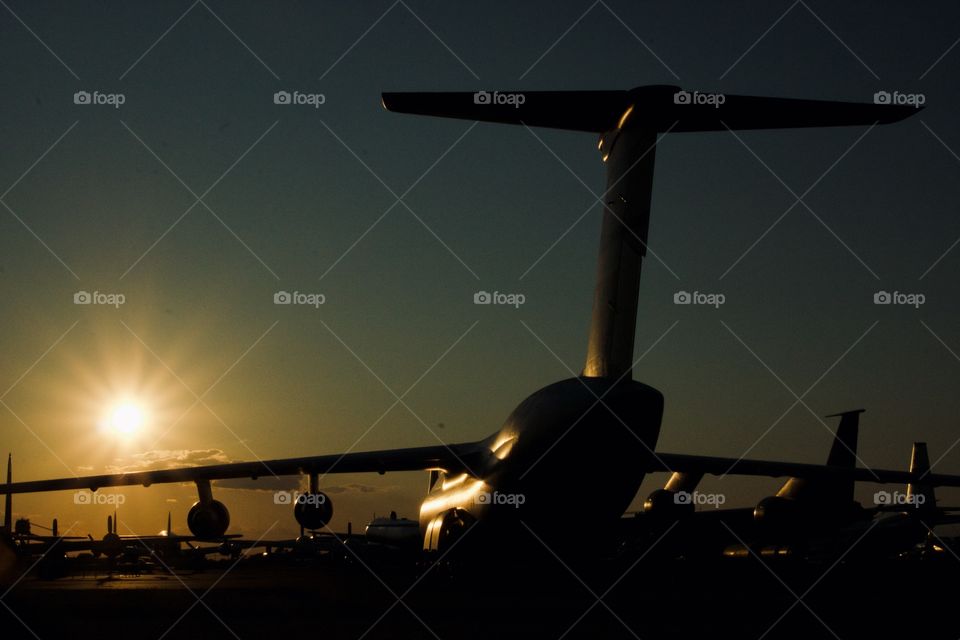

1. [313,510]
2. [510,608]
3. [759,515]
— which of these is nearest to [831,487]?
[759,515]

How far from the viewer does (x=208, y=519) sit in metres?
23.7

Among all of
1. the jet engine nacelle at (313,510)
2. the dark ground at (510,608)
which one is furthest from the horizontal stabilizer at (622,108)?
the jet engine nacelle at (313,510)

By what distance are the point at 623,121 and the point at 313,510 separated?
10.8 metres

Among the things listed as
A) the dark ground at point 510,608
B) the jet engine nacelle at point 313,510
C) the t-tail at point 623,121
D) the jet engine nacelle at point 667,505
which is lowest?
the dark ground at point 510,608

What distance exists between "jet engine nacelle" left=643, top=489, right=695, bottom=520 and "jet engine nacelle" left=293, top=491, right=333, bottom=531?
23.1 feet

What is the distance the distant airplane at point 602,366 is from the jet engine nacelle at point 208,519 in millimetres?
5945

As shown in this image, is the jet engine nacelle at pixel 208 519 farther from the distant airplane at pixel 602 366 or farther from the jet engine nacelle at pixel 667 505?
the jet engine nacelle at pixel 667 505

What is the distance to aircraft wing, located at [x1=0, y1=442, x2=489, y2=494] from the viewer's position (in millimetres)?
22281

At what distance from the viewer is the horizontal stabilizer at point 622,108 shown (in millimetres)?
17812

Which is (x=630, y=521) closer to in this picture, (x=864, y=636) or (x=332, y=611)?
(x=332, y=611)

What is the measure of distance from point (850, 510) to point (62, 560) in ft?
A: 85.8

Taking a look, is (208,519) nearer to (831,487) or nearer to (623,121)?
(623,121)

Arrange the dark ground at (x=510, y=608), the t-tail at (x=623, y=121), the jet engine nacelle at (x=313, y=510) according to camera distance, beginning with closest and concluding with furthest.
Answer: the dark ground at (x=510, y=608) → the t-tail at (x=623, y=121) → the jet engine nacelle at (x=313, y=510)

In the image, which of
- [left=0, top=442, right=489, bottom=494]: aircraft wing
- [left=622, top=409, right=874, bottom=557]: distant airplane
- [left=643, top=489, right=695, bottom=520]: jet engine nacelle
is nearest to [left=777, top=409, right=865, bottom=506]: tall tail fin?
[left=622, top=409, right=874, bottom=557]: distant airplane
